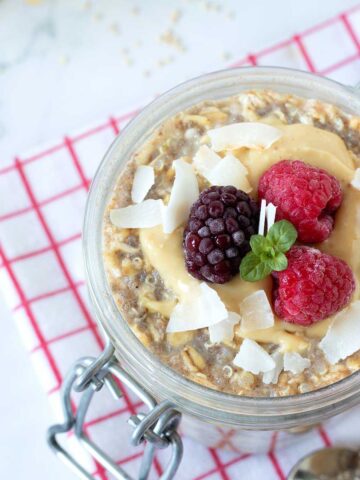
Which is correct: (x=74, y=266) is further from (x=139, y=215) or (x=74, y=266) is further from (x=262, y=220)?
(x=262, y=220)

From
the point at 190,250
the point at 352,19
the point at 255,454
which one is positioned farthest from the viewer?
the point at 352,19

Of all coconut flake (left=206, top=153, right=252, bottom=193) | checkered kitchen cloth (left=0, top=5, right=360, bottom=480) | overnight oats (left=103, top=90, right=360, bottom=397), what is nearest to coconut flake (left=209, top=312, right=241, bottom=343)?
overnight oats (left=103, top=90, right=360, bottom=397)

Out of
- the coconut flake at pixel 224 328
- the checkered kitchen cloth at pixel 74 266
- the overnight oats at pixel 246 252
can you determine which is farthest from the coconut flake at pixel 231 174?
the checkered kitchen cloth at pixel 74 266

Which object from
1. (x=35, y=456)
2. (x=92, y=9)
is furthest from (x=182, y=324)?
(x=92, y=9)

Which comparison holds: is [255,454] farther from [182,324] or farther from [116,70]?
[116,70]

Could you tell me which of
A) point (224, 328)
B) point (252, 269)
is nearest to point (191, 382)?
point (224, 328)

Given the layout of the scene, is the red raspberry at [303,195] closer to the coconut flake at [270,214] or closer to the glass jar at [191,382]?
the coconut flake at [270,214]

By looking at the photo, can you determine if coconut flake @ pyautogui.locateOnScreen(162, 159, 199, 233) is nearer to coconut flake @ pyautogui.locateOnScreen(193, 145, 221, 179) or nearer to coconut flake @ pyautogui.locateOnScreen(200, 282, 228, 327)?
coconut flake @ pyautogui.locateOnScreen(193, 145, 221, 179)
